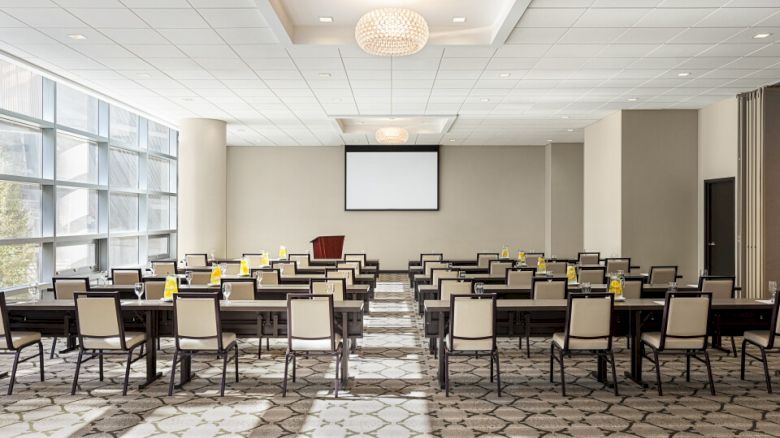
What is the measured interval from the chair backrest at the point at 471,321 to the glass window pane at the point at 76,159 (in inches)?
313

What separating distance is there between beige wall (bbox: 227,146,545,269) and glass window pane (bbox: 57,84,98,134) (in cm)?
704

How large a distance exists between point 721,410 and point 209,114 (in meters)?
10.5

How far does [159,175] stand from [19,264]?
227 inches

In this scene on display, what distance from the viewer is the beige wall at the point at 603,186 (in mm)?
12187

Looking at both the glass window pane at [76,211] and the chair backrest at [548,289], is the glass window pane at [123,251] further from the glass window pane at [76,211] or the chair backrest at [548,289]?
the chair backrest at [548,289]

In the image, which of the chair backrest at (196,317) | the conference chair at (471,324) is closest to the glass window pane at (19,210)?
the chair backrest at (196,317)

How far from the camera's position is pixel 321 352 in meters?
5.42

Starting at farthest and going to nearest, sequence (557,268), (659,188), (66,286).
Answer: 1. (659,188)
2. (557,268)
3. (66,286)

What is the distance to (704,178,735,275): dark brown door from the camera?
11.0 meters

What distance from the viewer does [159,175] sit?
14734 mm

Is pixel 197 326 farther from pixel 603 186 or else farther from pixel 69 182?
pixel 603 186

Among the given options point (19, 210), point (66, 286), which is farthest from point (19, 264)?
point (66, 286)

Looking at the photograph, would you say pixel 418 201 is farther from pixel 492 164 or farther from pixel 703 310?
pixel 703 310

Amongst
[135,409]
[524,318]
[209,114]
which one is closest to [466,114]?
[209,114]
